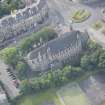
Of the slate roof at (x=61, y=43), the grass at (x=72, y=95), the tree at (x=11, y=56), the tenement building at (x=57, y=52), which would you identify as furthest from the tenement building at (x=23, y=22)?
the grass at (x=72, y=95)

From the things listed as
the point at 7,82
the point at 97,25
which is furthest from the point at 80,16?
the point at 7,82

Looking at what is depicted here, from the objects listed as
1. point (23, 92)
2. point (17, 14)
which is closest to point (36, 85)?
point (23, 92)

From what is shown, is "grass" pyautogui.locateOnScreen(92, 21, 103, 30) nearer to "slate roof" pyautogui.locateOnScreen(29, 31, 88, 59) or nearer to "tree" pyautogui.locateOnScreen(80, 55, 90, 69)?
"slate roof" pyautogui.locateOnScreen(29, 31, 88, 59)

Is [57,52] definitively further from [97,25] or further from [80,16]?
[80,16]

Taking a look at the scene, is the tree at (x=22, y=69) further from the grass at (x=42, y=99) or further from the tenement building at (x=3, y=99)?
the tenement building at (x=3, y=99)

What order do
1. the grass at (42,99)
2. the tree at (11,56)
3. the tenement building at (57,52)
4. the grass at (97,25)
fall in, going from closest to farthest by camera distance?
1. the grass at (42,99)
2. the tenement building at (57,52)
3. the tree at (11,56)
4. the grass at (97,25)

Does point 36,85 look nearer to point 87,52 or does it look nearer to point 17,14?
point 87,52
